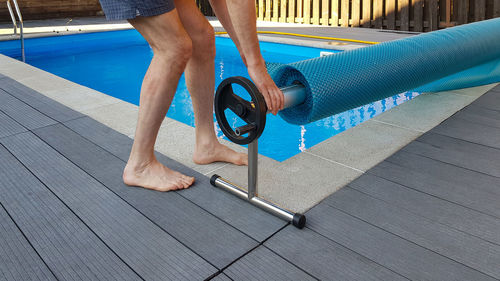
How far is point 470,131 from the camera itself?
194 centimetres

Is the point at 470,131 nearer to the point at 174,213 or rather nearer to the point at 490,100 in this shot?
the point at 490,100

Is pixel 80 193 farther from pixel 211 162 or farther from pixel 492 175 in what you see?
pixel 492 175

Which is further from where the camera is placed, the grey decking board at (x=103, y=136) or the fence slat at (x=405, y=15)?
the fence slat at (x=405, y=15)

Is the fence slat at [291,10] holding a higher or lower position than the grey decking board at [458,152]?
higher

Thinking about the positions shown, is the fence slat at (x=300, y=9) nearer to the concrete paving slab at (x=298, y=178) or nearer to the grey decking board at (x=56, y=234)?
the concrete paving slab at (x=298, y=178)

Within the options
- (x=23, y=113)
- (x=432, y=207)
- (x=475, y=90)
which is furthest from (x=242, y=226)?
(x=475, y=90)

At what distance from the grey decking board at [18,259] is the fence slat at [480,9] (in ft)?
19.9

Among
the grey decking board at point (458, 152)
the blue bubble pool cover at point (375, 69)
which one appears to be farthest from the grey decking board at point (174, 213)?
the grey decking board at point (458, 152)

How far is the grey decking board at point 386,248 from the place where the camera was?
103cm

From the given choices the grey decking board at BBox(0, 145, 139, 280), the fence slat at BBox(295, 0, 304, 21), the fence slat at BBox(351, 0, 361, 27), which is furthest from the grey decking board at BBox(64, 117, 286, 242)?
the fence slat at BBox(295, 0, 304, 21)

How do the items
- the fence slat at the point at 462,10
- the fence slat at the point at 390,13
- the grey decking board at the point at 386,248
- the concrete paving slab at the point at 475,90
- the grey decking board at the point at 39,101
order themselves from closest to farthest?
1. the grey decking board at the point at 386,248
2. the grey decking board at the point at 39,101
3. the concrete paving slab at the point at 475,90
4. the fence slat at the point at 462,10
5. the fence slat at the point at 390,13

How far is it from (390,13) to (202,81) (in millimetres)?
5565

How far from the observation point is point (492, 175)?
1.53m

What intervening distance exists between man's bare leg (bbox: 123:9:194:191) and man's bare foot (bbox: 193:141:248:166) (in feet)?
0.60
